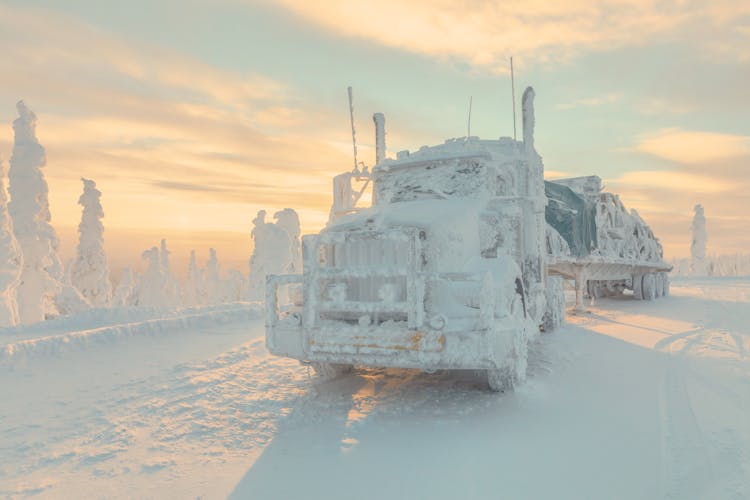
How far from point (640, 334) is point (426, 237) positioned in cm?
663

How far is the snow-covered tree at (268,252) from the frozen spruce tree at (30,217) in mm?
12364

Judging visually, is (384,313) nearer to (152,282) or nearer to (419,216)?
(419,216)

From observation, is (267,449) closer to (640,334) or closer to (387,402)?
(387,402)

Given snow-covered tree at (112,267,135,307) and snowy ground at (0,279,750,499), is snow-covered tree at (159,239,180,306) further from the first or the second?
snowy ground at (0,279,750,499)

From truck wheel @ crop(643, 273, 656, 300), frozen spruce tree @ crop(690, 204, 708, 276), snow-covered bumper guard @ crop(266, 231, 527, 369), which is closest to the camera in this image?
snow-covered bumper guard @ crop(266, 231, 527, 369)

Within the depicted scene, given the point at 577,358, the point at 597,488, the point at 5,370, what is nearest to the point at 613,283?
the point at 577,358

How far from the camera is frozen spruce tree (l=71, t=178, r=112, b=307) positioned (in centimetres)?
3384

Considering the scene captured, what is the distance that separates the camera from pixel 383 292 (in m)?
4.97

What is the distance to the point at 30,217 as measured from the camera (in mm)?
26688

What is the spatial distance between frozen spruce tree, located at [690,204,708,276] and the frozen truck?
5886 centimetres

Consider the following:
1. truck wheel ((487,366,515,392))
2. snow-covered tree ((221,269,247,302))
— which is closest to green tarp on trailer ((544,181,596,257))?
truck wheel ((487,366,515,392))

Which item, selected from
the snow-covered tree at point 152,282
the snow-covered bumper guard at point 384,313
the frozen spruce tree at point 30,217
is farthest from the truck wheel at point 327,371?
the snow-covered tree at point 152,282

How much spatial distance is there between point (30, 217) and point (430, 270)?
95.6 feet

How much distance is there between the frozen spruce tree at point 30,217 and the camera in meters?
26.1
